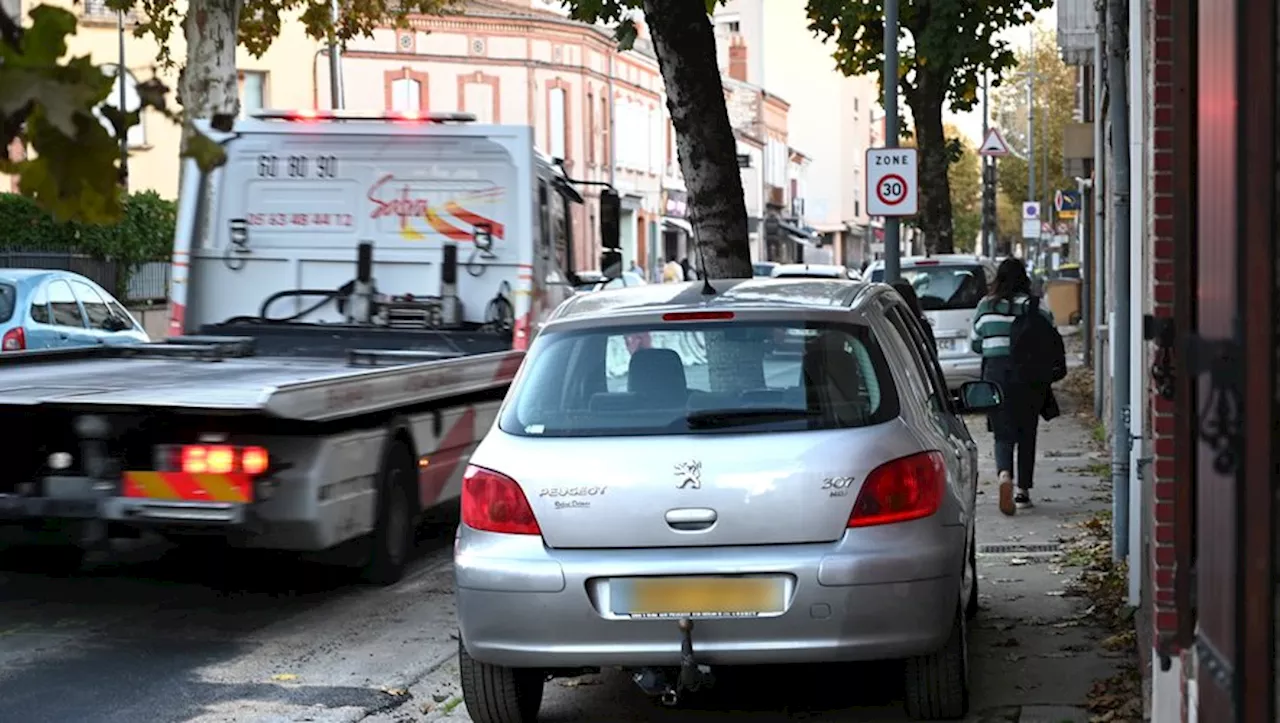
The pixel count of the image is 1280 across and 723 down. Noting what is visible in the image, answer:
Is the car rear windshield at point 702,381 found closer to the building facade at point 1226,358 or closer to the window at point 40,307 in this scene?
the building facade at point 1226,358

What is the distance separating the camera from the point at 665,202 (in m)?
72.9

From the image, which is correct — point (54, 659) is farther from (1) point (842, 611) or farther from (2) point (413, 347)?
(2) point (413, 347)

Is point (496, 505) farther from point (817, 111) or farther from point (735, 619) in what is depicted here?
point (817, 111)

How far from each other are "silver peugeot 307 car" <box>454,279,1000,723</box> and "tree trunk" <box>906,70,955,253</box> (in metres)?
23.5

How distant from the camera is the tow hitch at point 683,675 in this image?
6.38 metres

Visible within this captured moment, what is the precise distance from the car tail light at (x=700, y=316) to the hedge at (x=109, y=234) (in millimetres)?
27714

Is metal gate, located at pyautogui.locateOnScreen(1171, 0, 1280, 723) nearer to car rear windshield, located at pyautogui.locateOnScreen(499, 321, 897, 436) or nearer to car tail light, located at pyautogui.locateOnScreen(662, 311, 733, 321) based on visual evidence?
car rear windshield, located at pyautogui.locateOnScreen(499, 321, 897, 436)

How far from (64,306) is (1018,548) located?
1226cm

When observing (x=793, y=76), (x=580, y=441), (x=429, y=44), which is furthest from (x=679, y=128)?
(x=793, y=76)

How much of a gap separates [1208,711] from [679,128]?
44.0 ft

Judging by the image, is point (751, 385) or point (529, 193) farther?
point (529, 193)

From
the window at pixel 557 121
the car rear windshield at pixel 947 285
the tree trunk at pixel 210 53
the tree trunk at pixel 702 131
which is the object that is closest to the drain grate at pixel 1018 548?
the tree trunk at pixel 702 131

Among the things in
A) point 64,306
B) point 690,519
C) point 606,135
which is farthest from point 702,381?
point 606,135

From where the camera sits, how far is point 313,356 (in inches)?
493
